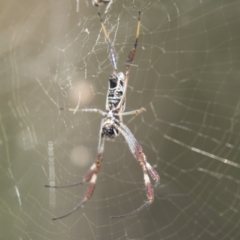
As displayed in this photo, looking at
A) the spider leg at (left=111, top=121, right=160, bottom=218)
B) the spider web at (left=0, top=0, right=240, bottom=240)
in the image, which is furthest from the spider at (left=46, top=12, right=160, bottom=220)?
the spider web at (left=0, top=0, right=240, bottom=240)

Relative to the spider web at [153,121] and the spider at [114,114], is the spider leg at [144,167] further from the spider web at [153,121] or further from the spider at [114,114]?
the spider web at [153,121]

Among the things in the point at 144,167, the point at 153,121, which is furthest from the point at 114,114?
the point at 153,121

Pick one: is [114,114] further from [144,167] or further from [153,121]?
[153,121]

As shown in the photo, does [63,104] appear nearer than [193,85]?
Yes

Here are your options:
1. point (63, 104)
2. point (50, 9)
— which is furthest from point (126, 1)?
point (50, 9)

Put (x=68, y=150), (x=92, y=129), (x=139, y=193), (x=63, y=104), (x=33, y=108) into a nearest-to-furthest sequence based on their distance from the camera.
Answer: (x=63, y=104), (x=68, y=150), (x=33, y=108), (x=92, y=129), (x=139, y=193)

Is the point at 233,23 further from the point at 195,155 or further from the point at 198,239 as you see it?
the point at 198,239

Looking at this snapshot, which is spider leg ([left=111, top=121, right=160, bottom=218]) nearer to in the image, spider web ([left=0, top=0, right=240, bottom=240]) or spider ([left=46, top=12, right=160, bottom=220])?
spider ([left=46, top=12, right=160, bottom=220])

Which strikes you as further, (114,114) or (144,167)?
(144,167)

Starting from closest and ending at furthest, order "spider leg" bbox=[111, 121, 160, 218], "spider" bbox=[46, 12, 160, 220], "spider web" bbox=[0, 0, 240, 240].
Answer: "spider" bbox=[46, 12, 160, 220], "spider leg" bbox=[111, 121, 160, 218], "spider web" bbox=[0, 0, 240, 240]
